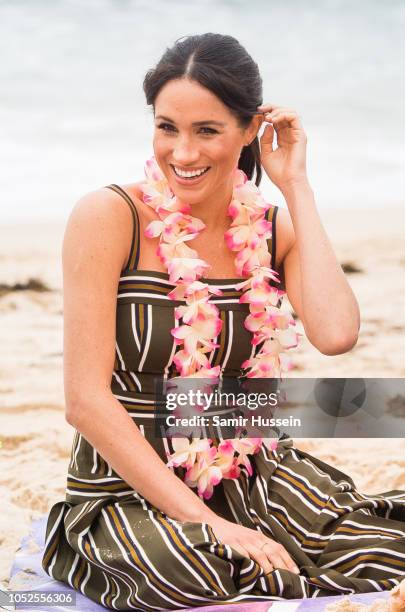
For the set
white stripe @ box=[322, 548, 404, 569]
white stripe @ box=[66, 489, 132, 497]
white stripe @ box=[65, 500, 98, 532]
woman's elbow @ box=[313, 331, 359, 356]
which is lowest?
white stripe @ box=[322, 548, 404, 569]

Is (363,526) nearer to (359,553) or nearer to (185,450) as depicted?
(359,553)

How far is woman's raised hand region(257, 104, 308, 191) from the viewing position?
8.33 ft

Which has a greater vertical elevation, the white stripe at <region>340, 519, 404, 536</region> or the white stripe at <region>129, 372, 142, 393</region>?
the white stripe at <region>129, 372, 142, 393</region>

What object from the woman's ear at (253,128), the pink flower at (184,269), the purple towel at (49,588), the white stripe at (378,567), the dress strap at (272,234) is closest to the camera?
the purple towel at (49,588)

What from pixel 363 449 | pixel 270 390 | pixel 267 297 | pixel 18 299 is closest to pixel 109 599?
pixel 270 390

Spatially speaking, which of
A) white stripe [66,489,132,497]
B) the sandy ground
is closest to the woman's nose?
white stripe [66,489,132,497]

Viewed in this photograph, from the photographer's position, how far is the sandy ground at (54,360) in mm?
3609

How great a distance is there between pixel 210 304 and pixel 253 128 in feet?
1.62

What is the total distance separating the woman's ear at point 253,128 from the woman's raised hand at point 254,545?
99cm

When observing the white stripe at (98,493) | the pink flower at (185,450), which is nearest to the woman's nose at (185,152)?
the pink flower at (185,450)

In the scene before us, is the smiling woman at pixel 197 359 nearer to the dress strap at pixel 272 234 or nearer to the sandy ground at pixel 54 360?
the dress strap at pixel 272 234

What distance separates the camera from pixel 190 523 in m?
2.15

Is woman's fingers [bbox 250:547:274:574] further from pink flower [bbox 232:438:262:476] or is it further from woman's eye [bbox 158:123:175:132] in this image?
woman's eye [bbox 158:123:175:132]

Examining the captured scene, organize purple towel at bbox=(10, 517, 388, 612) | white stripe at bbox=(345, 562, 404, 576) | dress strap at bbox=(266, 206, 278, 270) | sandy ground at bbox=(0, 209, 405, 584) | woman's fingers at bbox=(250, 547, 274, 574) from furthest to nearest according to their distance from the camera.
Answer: sandy ground at bbox=(0, 209, 405, 584)
dress strap at bbox=(266, 206, 278, 270)
white stripe at bbox=(345, 562, 404, 576)
woman's fingers at bbox=(250, 547, 274, 574)
purple towel at bbox=(10, 517, 388, 612)
